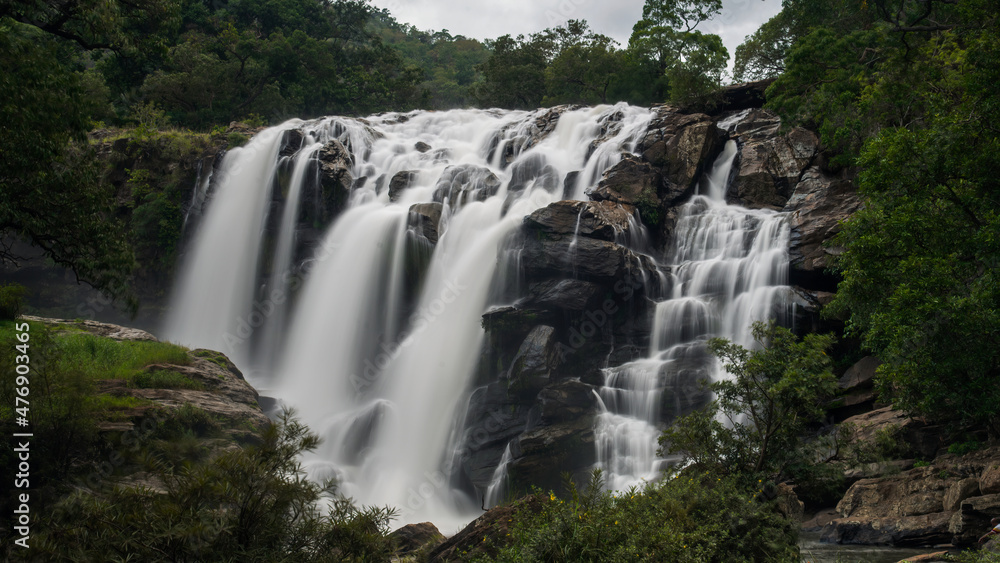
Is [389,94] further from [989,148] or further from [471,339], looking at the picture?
[989,148]

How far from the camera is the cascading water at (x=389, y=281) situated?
1883 cm

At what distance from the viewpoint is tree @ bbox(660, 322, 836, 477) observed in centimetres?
→ 1029

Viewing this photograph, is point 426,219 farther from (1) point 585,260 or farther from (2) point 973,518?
(2) point 973,518

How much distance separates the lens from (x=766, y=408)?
10648mm

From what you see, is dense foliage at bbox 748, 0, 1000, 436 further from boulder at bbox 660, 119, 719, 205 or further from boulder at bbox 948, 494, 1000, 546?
boulder at bbox 660, 119, 719, 205

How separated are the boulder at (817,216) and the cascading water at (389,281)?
821 centimetres

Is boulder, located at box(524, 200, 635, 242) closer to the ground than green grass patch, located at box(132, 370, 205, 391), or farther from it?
farther from it

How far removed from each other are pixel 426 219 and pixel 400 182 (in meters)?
4.89

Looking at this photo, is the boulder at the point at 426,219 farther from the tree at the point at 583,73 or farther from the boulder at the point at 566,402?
the tree at the point at 583,73

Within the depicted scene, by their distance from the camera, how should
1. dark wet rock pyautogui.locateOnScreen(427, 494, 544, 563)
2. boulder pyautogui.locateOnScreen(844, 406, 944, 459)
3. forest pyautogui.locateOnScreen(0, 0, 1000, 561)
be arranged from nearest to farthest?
forest pyautogui.locateOnScreen(0, 0, 1000, 561), dark wet rock pyautogui.locateOnScreen(427, 494, 544, 563), boulder pyautogui.locateOnScreen(844, 406, 944, 459)

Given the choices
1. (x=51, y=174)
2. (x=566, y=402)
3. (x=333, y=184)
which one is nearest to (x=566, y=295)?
(x=566, y=402)

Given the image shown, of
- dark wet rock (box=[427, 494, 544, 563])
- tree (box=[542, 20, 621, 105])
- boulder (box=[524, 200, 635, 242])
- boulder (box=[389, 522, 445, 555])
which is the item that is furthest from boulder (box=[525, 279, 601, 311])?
tree (box=[542, 20, 621, 105])

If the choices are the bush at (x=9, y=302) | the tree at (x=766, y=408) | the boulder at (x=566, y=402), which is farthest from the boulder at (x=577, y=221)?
the bush at (x=9, y=302)

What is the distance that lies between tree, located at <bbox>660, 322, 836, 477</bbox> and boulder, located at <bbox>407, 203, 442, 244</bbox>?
15019 millimetres
